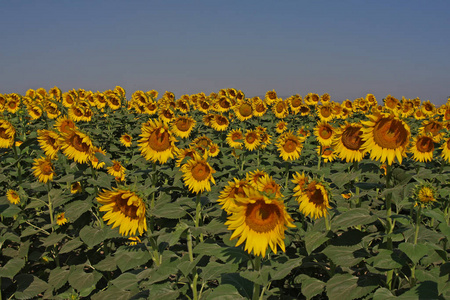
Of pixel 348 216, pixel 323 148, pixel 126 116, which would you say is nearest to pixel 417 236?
pixel 348 216

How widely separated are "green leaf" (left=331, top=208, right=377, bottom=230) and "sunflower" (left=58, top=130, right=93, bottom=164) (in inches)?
119

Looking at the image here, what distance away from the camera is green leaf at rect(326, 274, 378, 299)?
2.81m

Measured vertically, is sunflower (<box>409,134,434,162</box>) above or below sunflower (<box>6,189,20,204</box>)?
above

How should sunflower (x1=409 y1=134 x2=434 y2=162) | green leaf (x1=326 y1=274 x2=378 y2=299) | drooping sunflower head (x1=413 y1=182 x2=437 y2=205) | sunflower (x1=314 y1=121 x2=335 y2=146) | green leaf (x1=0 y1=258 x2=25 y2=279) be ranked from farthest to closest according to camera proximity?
sunflower (x1=314 y1=121 x2=335 y2=146), sunflower (x1=409 y1=134 x2=434 y2=162), green leaf (x1=0 y1=258 x2=25 y2=279), green leaf (x1=326 y1=274 x2=378 y2=299), drooping sunflower head (x1=413 y1=182 x2=437 y2=205)

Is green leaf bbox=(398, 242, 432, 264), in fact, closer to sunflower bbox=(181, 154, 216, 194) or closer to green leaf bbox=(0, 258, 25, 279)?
sunflower bbox=(181, 154, 216, 194)

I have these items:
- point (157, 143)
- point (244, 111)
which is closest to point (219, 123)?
point (244, 111)

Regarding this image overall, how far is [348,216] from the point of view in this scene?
9.34 feet

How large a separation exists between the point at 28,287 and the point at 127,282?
169 centimetres

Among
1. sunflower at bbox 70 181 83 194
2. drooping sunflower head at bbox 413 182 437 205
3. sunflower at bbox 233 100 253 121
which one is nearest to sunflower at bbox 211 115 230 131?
sunflower at bbox 233 100 253 121

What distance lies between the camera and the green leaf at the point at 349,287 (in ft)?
9.22

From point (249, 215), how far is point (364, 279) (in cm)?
145

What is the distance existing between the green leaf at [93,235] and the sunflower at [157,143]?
3.37ft

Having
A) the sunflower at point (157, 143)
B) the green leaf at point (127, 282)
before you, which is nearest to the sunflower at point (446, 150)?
the sunflower at point (157, 143)

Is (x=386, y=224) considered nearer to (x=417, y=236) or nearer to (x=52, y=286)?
(x=417, y=236)
